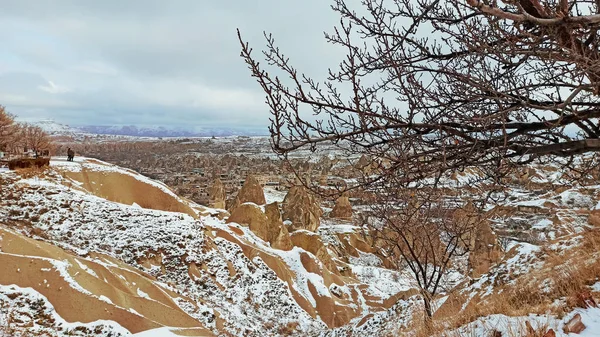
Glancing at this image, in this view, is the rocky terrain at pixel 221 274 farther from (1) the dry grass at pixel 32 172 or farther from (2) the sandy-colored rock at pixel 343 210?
(2) the sandy-colored rock at pixel 343 210

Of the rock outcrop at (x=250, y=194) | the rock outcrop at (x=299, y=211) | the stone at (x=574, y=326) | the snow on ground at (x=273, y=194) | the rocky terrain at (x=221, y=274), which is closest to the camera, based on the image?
the stone at (x=574, y=326)

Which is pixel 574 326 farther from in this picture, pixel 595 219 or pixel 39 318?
pixel 39 318

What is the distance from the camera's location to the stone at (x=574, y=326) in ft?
9.91

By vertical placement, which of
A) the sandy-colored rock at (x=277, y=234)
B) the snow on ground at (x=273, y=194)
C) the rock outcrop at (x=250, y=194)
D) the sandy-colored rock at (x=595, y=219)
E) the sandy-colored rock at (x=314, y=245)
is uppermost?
the sandy-colored rock at (x=595, y=219)

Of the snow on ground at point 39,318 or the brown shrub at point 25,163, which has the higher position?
the brown shrub at point 25,163

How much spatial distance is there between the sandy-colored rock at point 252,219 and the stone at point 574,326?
27.0 metres

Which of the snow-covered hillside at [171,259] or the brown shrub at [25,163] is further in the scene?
the brown shrub at [25,163]

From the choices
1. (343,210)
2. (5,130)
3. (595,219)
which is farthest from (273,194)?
(595,219)

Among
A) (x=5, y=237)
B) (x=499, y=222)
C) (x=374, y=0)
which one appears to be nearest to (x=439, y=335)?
(x=374, y=0)

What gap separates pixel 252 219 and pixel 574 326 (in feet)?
90.5

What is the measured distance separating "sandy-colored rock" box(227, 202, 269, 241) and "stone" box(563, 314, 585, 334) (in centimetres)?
2699

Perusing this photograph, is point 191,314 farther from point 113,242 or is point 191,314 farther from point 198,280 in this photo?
point 113,242

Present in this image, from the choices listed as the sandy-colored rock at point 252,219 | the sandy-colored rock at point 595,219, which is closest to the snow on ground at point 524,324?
the sandy-colored rock at point 595,219

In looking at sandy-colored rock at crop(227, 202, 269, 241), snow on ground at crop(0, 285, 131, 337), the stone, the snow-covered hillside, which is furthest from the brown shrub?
the stone
